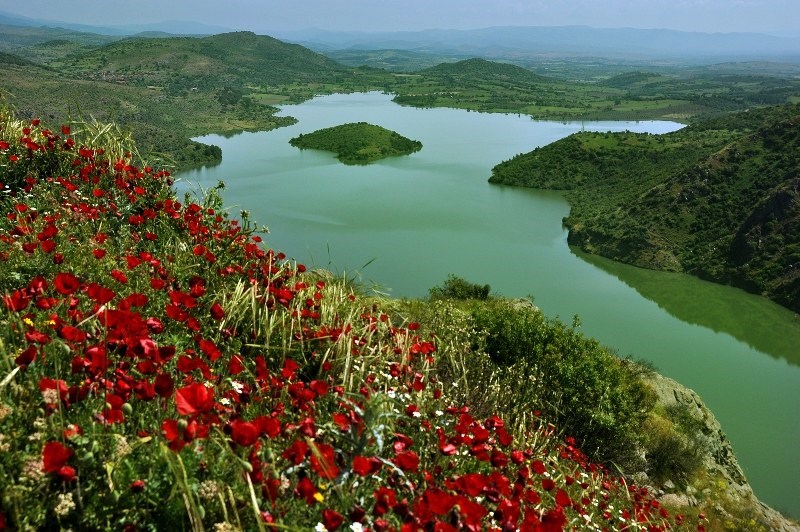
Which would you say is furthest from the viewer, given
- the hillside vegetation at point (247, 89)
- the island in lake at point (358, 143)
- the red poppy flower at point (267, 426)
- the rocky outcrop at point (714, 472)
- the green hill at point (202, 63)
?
the green hill at point (202, 63)

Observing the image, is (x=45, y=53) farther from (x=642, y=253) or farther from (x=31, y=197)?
(x=31, y=197)

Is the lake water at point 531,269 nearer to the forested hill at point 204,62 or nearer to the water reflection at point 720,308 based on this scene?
the water reflection at point 720,308

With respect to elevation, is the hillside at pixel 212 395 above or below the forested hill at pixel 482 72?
below

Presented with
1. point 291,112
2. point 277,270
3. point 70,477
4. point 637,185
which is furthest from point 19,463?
point 291,112

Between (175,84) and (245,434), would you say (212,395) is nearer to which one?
(245,434)

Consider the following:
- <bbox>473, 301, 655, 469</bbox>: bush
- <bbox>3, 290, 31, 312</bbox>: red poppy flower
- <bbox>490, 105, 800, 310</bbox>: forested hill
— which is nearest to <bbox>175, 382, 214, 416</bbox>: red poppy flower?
<bbox>3, 290, 31, 312</bbox>: red poppy flower

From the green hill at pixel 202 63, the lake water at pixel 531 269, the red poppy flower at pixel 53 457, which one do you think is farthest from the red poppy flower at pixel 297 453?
the green hill at pixel 202 63

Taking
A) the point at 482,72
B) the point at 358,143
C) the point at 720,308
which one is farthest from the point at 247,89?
the point at 720,308
